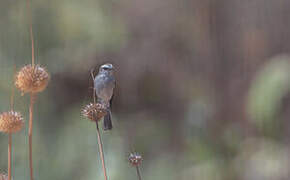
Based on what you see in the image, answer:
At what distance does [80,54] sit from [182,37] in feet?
4.21

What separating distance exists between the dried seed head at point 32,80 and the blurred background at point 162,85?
2926 millimetres

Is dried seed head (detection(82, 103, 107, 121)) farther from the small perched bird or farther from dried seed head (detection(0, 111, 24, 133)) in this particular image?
the small perched bird

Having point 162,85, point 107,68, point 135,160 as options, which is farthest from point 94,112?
point 162,85

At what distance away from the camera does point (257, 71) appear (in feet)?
17.5

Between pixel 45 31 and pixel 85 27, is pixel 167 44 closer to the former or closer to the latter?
pixel 85 27

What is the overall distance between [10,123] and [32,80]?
0.08m

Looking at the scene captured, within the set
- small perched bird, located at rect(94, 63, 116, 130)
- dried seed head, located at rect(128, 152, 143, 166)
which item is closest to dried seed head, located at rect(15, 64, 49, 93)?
dried seed head, located at rect(128, 152, 143, 166)

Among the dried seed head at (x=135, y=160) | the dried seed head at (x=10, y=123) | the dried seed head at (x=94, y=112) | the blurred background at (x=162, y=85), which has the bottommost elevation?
the dried seed head at (x=135, y=160)

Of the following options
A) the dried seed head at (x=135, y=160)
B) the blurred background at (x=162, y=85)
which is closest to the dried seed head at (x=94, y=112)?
the dried seed head at (x=135, y=160)

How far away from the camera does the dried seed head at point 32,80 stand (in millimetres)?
757

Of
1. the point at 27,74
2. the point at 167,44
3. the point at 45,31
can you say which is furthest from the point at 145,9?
the point at 27,74

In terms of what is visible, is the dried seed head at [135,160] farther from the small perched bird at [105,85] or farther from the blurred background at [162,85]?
the blurred background at [162,85]

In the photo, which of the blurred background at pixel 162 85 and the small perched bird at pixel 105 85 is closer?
the small perched bird at pixel 105 85

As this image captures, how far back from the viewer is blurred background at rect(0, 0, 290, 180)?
4.33m
